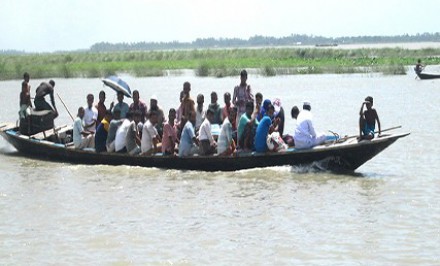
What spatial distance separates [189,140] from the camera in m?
12.9

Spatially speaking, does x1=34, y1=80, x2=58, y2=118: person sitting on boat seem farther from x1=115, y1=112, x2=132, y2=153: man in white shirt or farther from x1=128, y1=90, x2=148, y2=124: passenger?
x1=115, y1=112, x2=132, y2=153: man in white shirt

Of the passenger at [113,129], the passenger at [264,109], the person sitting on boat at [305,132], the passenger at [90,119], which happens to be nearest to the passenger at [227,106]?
the passenger at [264,109]

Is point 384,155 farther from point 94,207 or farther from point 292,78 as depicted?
point 292,78

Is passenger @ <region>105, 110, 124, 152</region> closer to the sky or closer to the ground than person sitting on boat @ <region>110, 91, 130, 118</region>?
closer to the ground

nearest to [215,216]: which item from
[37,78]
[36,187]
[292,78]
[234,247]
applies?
[234,247]

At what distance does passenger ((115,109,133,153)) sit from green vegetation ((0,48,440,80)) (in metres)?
27.9

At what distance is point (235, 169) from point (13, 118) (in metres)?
14.1

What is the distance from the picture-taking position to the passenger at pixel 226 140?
1255cm

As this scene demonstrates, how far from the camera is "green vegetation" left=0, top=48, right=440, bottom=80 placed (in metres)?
43.0

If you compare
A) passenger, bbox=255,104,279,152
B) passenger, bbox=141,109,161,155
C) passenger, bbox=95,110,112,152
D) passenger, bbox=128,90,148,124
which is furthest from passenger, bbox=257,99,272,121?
passenger, bbox=95,110,112,152

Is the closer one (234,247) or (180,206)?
(234,247)

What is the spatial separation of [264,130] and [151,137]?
6.65 feet

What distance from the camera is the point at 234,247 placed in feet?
29.4

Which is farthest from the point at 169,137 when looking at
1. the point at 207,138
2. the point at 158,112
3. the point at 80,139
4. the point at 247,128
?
the point at 80,139
